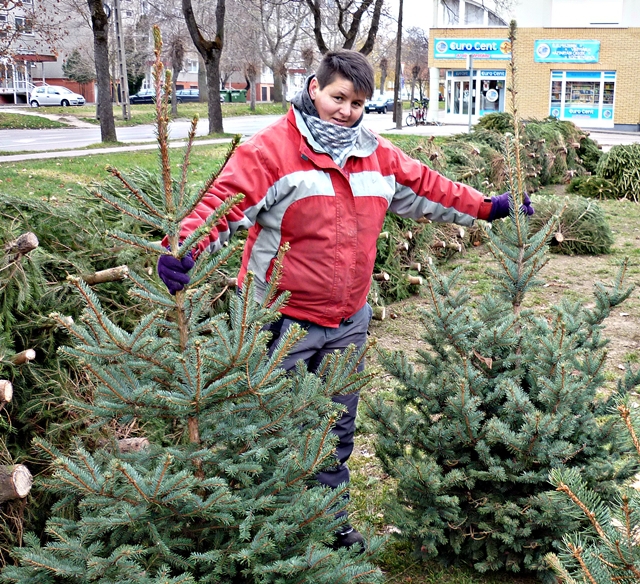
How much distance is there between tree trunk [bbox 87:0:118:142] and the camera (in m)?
18.9

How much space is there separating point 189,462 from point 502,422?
1.33 metres

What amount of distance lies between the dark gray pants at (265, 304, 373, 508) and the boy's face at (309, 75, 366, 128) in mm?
840

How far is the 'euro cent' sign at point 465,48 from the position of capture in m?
41.6

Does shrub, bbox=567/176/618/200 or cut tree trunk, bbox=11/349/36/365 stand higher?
cut tree trunk, bbox=11/349/36/365

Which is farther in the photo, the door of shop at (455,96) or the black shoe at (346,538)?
the door of shop at (455,96)

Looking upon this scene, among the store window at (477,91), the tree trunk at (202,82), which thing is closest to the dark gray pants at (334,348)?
the store window at (477,91)

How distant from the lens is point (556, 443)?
2869mm

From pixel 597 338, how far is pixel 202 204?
5.71 feet

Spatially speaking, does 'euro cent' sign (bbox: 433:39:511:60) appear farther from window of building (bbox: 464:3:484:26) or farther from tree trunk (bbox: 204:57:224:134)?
tree trunk (bbox: 204:57:224:134)

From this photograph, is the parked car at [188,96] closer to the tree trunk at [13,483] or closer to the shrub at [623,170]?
the shrub at [623,170]

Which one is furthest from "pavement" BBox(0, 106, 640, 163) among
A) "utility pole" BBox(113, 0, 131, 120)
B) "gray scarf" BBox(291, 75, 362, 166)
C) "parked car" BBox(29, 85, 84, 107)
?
"gray scarf" BBox(291, 75, 362, 166)

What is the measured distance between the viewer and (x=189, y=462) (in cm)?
229

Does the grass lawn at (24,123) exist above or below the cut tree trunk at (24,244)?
above

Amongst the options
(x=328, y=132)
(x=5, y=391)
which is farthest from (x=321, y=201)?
(x=5, y=391)
